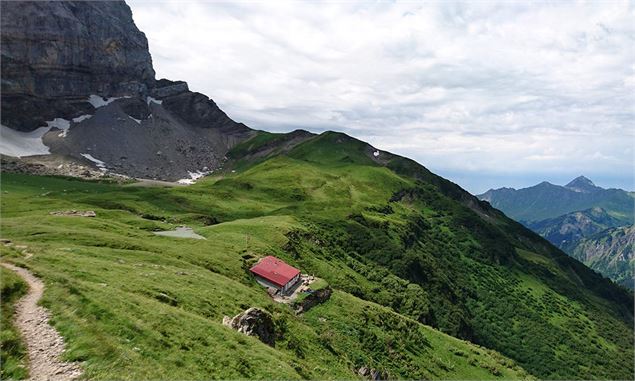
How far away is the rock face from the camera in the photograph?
36156mm

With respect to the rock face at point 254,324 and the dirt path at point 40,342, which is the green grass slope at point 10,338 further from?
the rock face at point 254,324

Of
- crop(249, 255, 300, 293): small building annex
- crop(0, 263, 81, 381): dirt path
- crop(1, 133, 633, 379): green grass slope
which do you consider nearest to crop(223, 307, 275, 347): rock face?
crop(1, 133, 633, 379): green grass slope

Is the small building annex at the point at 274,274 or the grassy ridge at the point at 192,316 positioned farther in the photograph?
the small building annex at the point at 274,274

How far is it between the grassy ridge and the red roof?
296 cm

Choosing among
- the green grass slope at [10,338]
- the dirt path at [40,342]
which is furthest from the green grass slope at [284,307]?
the green grass slope at [10,338]

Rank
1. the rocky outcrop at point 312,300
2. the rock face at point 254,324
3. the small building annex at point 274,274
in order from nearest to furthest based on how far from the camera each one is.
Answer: the rock face at point 254,324 < the rocky outcrop at point 312,300 < the small building annex at point 274,274

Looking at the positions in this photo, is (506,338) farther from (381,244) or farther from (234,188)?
(234,188)

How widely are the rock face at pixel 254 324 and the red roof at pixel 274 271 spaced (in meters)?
21.5

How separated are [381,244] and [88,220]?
293ft

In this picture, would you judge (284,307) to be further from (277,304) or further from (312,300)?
(312,300)

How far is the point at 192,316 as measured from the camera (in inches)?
1278

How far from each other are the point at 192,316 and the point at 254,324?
6238 mm

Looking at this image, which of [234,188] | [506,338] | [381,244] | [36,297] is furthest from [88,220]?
[506,338]

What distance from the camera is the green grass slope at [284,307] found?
26.7 metres
